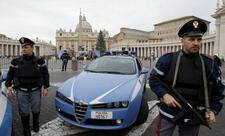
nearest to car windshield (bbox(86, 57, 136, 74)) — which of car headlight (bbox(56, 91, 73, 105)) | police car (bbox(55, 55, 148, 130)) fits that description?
police car (bbox(55, 55, 148, 130))

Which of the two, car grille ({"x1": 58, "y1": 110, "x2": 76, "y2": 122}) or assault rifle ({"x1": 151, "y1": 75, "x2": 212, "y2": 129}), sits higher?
assault rifle ({"x1": 151, "y1": 75, "x2": 212, "y2": 129})

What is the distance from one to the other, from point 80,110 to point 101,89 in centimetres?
57

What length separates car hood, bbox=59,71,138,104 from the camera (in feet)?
9.20

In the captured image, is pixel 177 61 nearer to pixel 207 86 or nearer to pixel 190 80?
pixel 190 80

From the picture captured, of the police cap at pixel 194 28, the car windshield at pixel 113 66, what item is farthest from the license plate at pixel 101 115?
the police cap at pixel 194 28

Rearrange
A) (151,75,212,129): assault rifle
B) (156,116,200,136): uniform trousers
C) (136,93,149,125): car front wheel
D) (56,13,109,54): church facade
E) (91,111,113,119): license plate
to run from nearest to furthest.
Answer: (151,75,212,129): assault rifle < (156,116,200,136): uniform trousers < (91,111,113,119): license plate < (136,93,149,125): car front wheel < (56,13,109,54): church facade

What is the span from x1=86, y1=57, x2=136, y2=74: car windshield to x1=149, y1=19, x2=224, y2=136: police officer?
2314 mm

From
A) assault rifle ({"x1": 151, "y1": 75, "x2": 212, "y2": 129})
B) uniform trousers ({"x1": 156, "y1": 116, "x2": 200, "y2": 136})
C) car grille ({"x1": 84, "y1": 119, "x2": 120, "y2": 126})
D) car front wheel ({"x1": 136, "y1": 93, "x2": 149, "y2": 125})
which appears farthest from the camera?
car front wheel ({"x1": 136, "y1": 93, "x2": 149, "y2": 125})

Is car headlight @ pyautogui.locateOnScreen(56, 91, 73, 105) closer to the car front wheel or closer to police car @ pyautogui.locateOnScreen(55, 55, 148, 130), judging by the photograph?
police car @ pyautogui.locateOnScreen(55, 55, 148, 130)

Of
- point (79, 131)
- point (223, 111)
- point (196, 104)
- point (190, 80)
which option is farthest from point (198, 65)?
point (223, 111)

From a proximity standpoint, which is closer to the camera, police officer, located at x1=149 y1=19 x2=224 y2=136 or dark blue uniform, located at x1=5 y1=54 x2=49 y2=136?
police officer, located at x1=149 y1=19 x2=224 y2=136

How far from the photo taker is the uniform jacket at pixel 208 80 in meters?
1.74

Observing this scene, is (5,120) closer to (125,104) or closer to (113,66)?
(125,104)

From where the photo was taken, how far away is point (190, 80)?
1726 mm
